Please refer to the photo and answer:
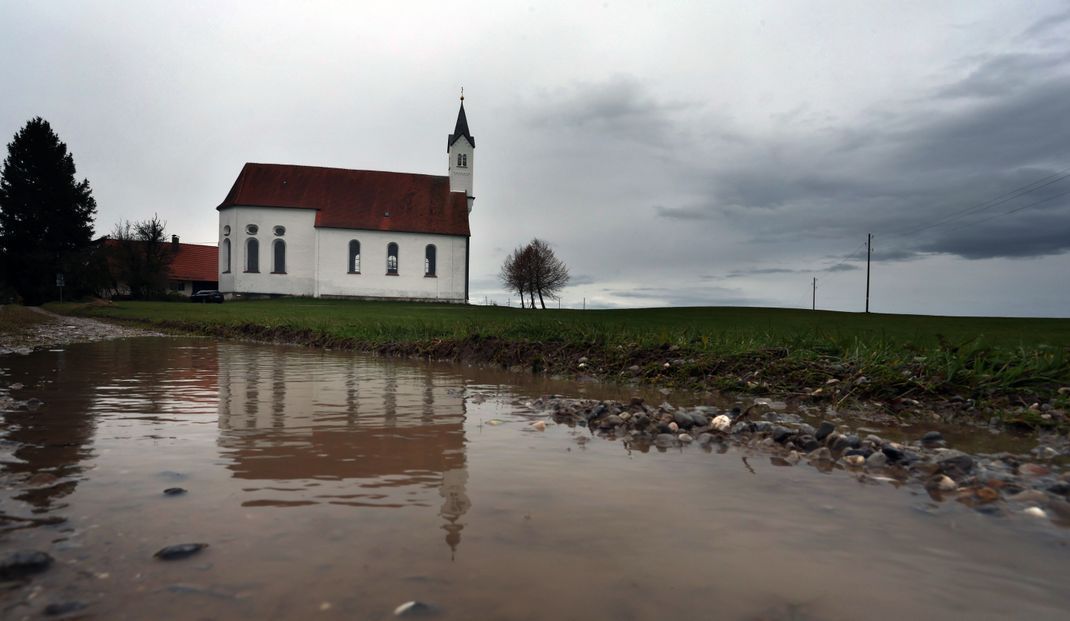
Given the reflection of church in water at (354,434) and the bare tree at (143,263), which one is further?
the bare tree at (143,263)

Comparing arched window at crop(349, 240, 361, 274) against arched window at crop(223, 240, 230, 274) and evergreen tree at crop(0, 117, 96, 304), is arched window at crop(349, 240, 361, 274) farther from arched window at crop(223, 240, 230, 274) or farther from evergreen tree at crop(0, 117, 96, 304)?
evergreen tree at crop(0, 117, 96, 304)

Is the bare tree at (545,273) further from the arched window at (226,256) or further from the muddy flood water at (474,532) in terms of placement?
the muddy flood water at (474,532)

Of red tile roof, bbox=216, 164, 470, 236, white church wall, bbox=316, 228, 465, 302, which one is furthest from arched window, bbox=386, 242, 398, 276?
red tile roof, bbox=216, 164, 470, 236

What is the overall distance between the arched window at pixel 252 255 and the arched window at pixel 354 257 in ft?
27.9

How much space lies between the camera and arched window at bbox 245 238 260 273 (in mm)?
59812

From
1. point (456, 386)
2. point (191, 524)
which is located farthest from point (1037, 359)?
point (191, 524)

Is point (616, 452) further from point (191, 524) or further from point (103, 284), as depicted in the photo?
point (103, 284)

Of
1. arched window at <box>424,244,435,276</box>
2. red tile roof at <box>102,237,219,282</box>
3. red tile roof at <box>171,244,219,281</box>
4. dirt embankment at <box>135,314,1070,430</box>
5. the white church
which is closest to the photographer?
dirt embankment at <box>135,314,1070,430</box>

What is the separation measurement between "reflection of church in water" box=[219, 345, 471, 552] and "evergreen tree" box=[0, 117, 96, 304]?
6411 centimetres

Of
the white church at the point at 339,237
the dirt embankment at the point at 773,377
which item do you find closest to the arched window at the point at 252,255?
the white church at the point at 339,237

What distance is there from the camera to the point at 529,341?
415 inches

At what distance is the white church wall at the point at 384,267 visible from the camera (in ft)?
199

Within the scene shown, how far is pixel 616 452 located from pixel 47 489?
302cm

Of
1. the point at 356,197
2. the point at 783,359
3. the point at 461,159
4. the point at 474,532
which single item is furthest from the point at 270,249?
the point at 474,532
